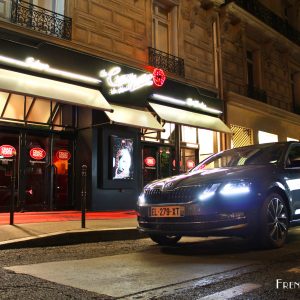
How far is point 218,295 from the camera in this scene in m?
3.46

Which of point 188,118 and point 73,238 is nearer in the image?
point 73,238

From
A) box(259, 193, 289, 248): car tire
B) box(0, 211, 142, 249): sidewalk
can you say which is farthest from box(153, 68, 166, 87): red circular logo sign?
box(259, 193, 289, 248): car tire

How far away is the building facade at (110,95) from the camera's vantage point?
1097cm

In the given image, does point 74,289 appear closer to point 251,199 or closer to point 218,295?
point 218,295

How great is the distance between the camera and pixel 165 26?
1552 cm

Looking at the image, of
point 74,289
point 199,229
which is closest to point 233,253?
point 199,229

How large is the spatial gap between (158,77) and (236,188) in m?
8.27

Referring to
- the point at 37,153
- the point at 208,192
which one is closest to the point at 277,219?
the point at 208,192

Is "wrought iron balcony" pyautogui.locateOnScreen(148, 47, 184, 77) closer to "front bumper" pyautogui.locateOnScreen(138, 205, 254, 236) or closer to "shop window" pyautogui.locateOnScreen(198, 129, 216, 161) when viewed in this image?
"shop window" pyautogui.locateOnScreen(198, 129, 216, 161)

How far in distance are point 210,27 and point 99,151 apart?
25.8 feet

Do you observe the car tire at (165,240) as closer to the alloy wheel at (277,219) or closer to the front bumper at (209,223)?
the front bumper at (209,223)

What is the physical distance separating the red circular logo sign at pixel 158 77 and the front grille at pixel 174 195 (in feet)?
25.0

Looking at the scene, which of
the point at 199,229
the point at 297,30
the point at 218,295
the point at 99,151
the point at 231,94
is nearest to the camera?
the point at 218,295

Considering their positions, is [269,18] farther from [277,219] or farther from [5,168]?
[277,219]
